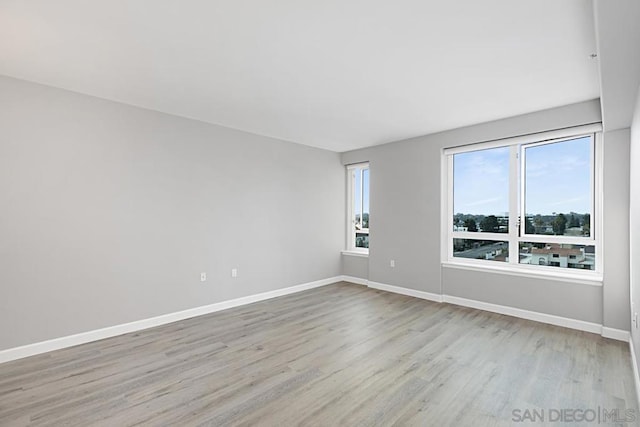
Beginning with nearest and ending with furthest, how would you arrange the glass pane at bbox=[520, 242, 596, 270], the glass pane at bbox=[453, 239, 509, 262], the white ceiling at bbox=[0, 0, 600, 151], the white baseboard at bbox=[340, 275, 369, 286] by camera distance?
the white ceiling at bbox=[0, 0, 600, 151] → the glass pane at bbox=[520, 242, 596, 270] → the glass pane at bbox=[453, 239, 509, 262] → the white baseboard at bbox=[340, 275, 369, 286]

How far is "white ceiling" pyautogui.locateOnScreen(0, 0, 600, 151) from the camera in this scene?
194cm

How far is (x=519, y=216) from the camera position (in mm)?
4113

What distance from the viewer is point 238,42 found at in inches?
89.6

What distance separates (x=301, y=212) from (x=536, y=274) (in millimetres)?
3506

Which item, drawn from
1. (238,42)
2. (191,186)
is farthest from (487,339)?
(191,186)

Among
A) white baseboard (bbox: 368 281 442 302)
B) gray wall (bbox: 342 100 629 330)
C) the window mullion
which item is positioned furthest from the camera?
white baseboard (bbox: 368 281 442 302)

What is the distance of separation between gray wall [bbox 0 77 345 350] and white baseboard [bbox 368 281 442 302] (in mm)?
1536

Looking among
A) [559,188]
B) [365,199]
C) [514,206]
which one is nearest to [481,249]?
[514,206]

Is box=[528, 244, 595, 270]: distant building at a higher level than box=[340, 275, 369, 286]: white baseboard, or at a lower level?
higher

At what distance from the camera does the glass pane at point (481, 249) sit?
4285 mm

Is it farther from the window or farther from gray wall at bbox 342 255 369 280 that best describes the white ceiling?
gray wall at bbox 342 255 369 280

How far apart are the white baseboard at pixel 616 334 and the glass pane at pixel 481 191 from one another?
1468 millimetres

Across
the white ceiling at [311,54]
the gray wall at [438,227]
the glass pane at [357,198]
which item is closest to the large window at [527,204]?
the gray wall at [438,227]

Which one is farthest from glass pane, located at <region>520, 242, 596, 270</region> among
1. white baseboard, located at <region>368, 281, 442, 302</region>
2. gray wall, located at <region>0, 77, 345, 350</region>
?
gray wall, located at <region>0, 77, 345, 350</region>
